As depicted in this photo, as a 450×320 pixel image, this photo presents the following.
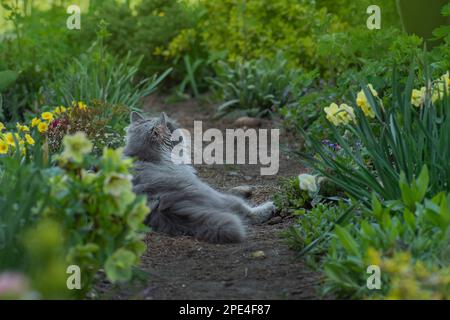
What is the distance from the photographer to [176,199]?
4.99 metres

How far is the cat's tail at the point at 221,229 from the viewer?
479 cm

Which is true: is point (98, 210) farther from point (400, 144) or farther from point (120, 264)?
point (400, 144)

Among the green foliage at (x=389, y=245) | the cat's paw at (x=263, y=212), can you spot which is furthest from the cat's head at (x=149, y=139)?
the green foliage at (x=389, y=245)

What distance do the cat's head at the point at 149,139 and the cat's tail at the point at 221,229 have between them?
838 millimetres

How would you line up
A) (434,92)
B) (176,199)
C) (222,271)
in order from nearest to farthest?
(222,271) → (434,92) → (176,199)

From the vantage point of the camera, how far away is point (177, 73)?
1022cm

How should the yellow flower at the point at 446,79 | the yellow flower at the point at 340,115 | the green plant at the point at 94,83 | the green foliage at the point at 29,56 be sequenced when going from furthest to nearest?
the green foliage at the point at 29,56, the green plant at the point at 94,83, the yellow flower at the point at 340,115, the yellow flower at the point at 446,79

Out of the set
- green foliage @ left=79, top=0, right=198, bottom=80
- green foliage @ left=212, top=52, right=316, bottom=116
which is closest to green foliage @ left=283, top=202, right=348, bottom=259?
green foliage @ left=212, top=52, right=316, bottom=116

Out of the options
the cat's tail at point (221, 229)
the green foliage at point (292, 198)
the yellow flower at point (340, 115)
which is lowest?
the cat's tail at point (221, 229)

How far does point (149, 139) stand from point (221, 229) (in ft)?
3.52

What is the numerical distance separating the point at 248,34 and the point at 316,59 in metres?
1.17

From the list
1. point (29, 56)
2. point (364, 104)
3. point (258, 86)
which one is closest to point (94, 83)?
point (29, 56)

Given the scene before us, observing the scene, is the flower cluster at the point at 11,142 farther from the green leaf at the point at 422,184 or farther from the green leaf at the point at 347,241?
the green leaf at the point at 422,184

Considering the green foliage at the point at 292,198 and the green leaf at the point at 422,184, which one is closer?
the green leaf at the point at 422,184
